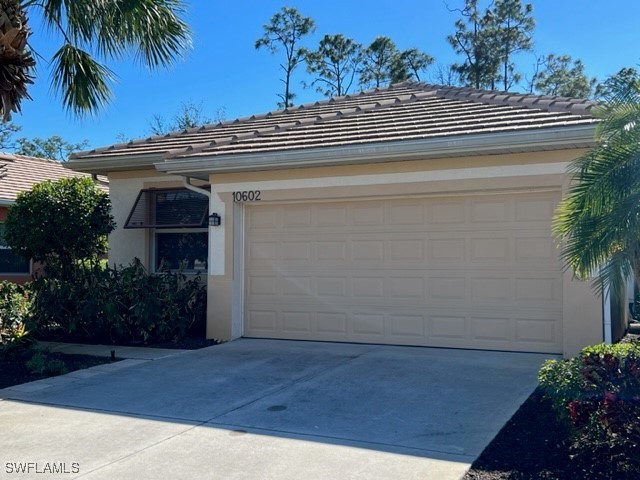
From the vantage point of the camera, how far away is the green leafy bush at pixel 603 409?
197 inches

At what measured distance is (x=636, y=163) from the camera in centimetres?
519

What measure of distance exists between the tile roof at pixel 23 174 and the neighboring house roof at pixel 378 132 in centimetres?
535

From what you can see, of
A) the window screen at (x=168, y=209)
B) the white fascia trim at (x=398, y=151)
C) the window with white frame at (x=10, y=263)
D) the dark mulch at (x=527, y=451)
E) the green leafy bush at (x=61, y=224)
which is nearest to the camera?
the dark mulch at (x=527, y=451)

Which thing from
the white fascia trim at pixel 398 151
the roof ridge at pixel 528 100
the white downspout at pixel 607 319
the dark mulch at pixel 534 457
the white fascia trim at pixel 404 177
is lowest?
the dark mulch at pixel 534 457

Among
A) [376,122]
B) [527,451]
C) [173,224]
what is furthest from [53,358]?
[527,451]

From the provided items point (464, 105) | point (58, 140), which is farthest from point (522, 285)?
point (58, 140)

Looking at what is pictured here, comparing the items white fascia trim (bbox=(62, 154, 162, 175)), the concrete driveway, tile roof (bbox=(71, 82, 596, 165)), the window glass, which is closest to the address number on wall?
tile roof (bbox=(71, 82, 596, 165))

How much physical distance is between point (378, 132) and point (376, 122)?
947 mm

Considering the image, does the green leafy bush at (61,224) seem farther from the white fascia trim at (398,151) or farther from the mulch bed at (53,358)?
the mulch bed at (53,358)

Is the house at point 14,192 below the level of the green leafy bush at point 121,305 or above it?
above

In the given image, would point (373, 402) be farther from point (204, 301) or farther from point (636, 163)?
point (204, 301)

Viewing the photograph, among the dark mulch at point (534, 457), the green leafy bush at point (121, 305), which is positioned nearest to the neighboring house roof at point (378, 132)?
the green leafy bush at point (121, 305)

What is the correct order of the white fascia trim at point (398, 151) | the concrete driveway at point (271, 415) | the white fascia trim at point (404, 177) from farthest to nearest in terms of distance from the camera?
the white fascia trim at point (404, 177), the white fascia trim at point (398, 151), the concrete driveway at point (271, 415)

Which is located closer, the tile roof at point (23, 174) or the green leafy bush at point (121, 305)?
the green leafy bush at point (121, 305)
